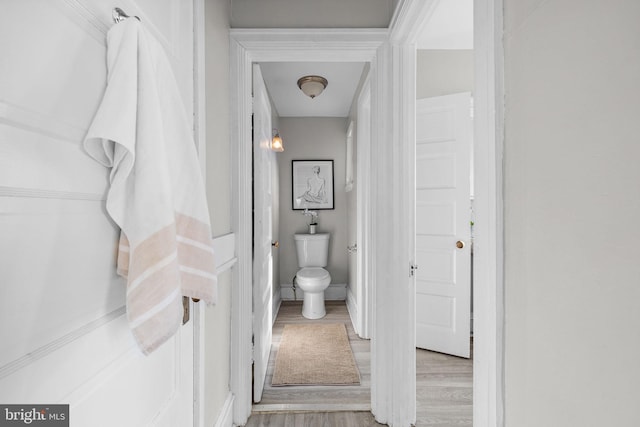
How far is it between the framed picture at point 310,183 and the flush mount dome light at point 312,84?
1.18 meters

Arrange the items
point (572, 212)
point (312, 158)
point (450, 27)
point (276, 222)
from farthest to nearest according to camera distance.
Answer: point (312, 158)
point (276, 222)
point (450, 27)
point (572, 212)

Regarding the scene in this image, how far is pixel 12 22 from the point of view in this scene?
0.48 m

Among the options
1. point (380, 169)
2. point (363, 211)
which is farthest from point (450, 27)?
point (363, 211)

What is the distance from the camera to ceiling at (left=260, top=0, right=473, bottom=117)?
2.11 metres

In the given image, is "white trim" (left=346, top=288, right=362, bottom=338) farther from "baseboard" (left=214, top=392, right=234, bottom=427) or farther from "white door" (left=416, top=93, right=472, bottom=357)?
"baseboard" (left=214, top=392, right=234, bottom=427)

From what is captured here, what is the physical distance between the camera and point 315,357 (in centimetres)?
246

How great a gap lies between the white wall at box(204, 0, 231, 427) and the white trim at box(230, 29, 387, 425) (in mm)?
45

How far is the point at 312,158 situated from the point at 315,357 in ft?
8.25

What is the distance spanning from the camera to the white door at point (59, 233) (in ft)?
1.58

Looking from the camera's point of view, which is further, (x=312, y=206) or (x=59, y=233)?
(x=312, y=206)

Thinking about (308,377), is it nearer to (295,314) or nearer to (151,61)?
(295,314)

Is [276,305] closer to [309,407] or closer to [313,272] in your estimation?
[313,272]

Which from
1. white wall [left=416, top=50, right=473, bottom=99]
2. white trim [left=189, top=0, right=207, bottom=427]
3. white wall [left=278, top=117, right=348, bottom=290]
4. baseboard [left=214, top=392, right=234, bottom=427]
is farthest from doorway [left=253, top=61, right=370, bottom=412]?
white trim [left=189, top=0, right=207, bottom=427]

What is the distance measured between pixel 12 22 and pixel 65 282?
17.2 inches
